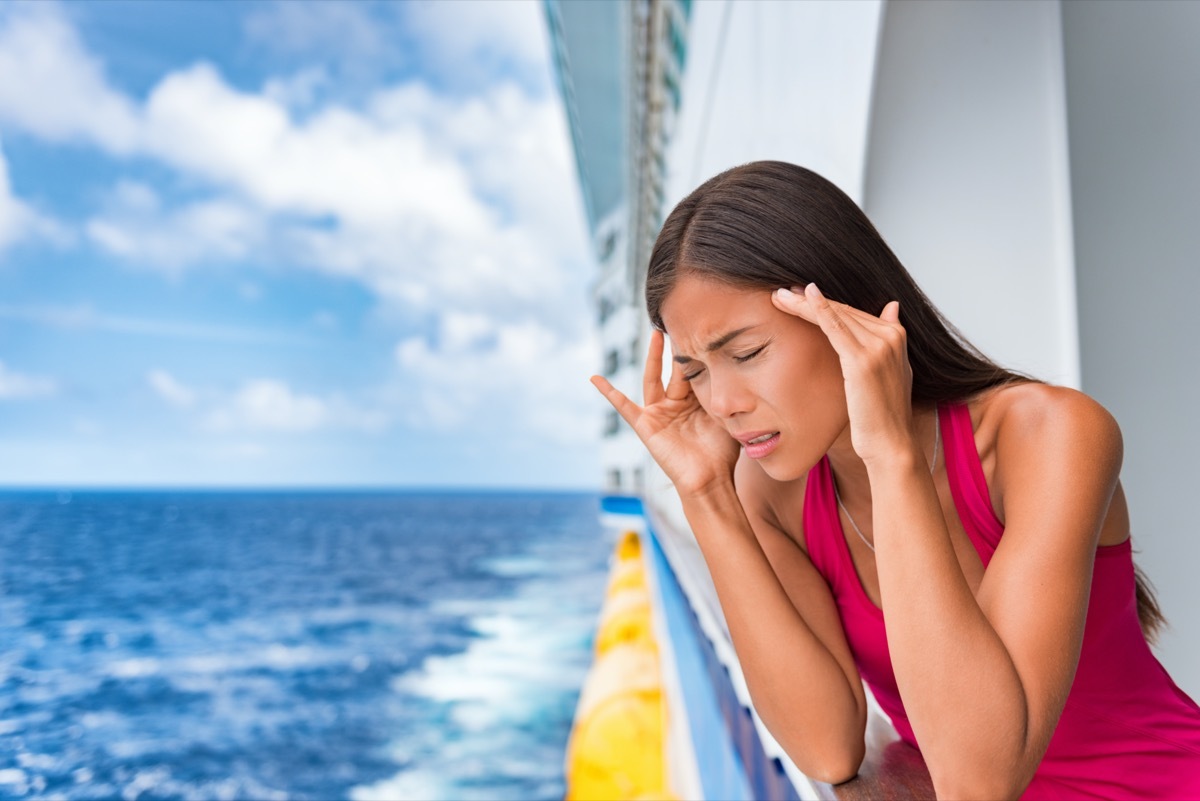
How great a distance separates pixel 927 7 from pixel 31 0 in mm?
3463

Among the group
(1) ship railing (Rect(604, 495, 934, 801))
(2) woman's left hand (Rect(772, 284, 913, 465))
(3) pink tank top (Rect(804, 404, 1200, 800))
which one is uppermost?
(2) woman's left hand (Rect(772, 284, 913, 465))

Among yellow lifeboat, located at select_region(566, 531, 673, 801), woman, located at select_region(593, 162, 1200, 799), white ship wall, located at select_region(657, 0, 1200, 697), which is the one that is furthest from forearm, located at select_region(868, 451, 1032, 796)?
yellow lifeboat, located at select_region(566, 531, 673, 801)

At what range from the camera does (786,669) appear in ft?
3.26

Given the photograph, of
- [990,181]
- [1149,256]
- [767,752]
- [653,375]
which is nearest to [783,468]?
[653,375]

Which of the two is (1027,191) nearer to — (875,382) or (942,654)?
(875,382)

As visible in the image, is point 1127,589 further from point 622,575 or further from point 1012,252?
point 622,575

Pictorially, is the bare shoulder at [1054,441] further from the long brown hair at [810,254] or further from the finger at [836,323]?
the finger at [836,323]

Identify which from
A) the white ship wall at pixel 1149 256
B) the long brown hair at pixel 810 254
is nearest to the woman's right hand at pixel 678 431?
the long brown hair at pixel 810 254

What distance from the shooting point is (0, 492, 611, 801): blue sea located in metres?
7.49

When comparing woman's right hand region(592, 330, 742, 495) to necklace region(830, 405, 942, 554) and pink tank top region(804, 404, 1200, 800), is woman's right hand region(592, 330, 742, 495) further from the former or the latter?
pink tank top region(804, 404, 1200, 800)

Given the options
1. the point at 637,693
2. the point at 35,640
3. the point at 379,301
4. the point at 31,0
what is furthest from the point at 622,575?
the point at 379,301

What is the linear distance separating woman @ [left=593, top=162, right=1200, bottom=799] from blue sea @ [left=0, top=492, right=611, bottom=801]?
285cm

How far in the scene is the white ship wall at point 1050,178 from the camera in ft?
4.85

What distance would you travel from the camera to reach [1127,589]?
0.95m
